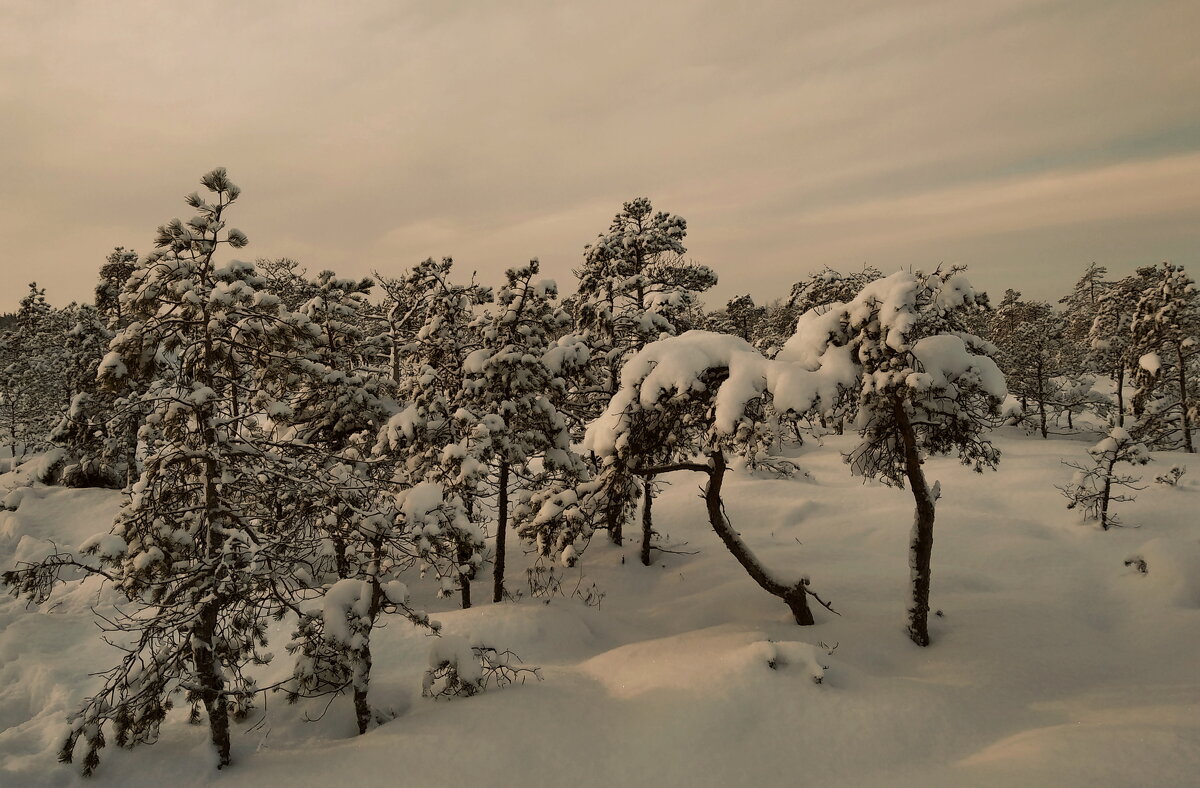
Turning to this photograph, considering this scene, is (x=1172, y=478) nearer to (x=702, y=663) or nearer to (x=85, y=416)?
(x=702, y=663)

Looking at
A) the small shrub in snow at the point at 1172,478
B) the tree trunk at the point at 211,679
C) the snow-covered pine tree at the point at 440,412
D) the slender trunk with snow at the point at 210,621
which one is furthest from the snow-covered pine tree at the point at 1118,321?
the tree trunk at the point at 211,679

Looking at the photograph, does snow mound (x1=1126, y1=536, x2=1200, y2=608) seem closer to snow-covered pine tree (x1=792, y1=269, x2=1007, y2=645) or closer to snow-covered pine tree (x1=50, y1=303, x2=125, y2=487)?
snow-covered pine tree (x1=792, y1=269, x2=1007, y2=645)

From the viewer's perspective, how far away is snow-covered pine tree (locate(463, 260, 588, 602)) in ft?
42.8

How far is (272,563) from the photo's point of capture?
7.55 metres

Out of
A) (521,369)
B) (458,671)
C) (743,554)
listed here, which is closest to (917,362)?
(743,554)

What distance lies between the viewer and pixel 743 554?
35.6 ft

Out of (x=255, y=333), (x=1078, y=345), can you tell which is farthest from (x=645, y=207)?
(x=1078, y=345)

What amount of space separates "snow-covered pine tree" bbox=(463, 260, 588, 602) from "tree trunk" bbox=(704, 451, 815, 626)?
4.63 metres

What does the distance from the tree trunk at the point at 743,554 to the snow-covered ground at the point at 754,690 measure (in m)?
0.55

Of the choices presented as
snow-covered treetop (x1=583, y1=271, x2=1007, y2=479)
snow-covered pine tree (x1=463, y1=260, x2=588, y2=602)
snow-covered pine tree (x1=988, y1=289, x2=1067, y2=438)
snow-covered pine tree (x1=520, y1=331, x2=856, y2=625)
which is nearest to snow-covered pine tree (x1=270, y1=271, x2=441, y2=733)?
Answer: snow-covered pine tree (x1=520, y1=331, x2=856, y2=625)

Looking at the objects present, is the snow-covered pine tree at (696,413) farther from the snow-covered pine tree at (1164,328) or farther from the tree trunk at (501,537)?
the snow-covered pine tree at (1164,328)

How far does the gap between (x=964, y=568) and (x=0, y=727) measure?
21.1m

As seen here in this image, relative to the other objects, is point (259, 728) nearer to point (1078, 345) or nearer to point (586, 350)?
point (586, 350)

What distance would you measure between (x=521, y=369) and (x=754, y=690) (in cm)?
804
